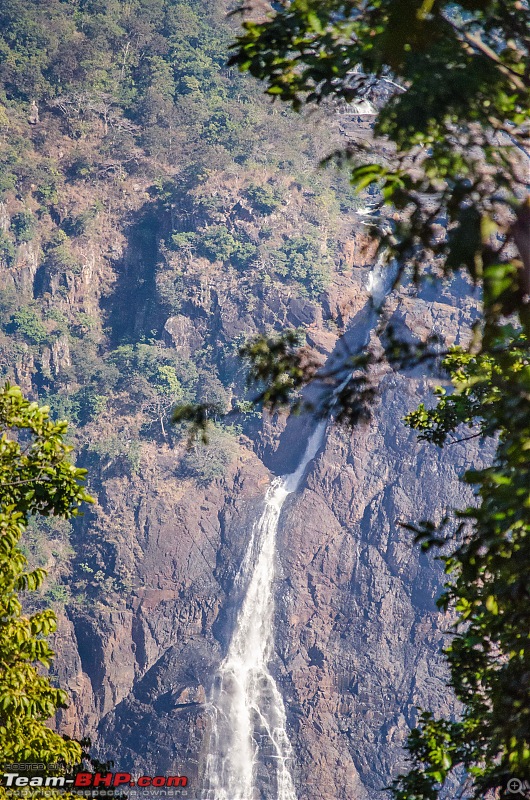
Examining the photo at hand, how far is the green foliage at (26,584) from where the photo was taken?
7418 millimetres

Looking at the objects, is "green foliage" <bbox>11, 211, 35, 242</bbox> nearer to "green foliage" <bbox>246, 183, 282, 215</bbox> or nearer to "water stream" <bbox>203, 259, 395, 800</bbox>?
"green foliage" <bbox>246, 183, 282, 215</bbox>

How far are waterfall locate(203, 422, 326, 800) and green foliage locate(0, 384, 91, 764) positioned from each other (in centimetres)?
3143

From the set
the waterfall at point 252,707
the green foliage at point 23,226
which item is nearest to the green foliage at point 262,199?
the green foliage at point 23,226

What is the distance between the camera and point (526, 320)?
213 inches

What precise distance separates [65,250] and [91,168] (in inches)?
245

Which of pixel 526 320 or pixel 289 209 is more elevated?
pixel 289 209

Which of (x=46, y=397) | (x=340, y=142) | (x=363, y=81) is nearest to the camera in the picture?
(x=363, y=81)

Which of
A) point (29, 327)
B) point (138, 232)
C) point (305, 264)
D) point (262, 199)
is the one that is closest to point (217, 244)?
point (262, 199)

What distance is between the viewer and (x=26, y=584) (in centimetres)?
786

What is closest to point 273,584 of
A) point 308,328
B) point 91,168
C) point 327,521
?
point 327,521

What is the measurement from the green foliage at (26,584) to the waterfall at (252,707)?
31428 millimetres

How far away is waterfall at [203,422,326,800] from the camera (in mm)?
37344

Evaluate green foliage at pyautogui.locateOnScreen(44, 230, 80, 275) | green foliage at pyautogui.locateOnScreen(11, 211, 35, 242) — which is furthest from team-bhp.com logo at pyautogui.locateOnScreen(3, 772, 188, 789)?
green foliage at pyautogui.locateOnScreen(11, 211, 35, 242)

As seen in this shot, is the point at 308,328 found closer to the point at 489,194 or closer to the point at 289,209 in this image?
the point at 289,209
